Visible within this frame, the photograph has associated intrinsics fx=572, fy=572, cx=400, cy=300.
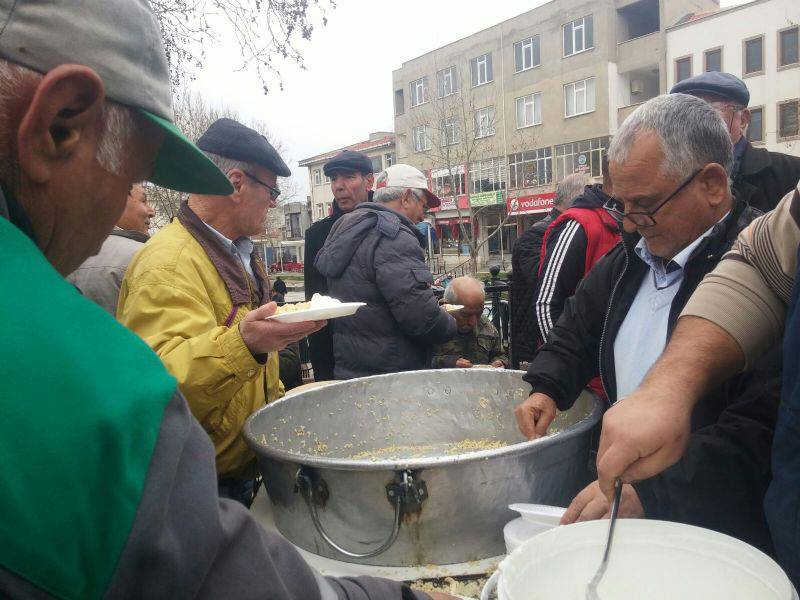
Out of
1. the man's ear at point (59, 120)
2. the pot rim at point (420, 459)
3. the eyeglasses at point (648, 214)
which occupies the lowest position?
the pot rim at point (420, 459)

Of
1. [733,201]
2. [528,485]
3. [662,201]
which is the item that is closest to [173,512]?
[528,485]

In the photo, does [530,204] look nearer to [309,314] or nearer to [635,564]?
[309,314]

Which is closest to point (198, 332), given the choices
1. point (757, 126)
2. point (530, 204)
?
point (757, 126)

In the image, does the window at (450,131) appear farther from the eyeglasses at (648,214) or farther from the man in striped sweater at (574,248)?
the eyeglasses at (648,214)

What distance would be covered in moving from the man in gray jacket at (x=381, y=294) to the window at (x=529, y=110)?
29.6m

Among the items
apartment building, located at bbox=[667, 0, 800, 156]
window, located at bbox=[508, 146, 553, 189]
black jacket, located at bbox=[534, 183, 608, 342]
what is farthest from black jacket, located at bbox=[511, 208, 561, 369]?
window, located at bbox=[508, 146, 553, 189]

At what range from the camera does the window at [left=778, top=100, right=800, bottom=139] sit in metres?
22.4

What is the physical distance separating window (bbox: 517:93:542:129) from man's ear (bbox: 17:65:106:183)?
3203cm

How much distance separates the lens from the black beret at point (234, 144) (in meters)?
2.38

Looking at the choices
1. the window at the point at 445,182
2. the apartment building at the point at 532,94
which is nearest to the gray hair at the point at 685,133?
the apartment building at the point at 532,94

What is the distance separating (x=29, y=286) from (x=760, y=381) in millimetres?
1479

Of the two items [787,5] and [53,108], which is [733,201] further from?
[787,5]

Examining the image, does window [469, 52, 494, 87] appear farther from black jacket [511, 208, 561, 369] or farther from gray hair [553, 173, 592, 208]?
black jacket [511, 208, 561, 369]

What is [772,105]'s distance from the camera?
23156 millimetres
